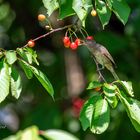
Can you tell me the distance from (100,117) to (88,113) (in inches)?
2.6

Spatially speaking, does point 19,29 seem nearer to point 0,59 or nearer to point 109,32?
point 109,32

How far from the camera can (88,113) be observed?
304 centimetres

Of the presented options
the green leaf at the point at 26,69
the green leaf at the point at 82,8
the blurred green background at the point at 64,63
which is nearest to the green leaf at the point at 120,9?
the green leaf at the point at 82,8

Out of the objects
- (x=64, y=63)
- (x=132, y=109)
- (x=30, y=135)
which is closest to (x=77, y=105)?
(x=64, y=63)

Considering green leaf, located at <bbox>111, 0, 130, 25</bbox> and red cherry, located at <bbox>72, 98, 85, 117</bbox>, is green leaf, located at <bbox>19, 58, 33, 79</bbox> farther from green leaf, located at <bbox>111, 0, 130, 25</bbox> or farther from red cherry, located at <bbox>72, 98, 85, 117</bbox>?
red cherry, located at <bbox>72, 98, 85, 117</bbox>

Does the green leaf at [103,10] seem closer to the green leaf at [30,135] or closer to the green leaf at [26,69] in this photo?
the green leaf at [26,69]

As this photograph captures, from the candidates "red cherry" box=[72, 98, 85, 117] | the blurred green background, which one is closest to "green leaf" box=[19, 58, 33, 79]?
the blurred green background

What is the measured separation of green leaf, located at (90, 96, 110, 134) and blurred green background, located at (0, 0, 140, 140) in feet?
9.58

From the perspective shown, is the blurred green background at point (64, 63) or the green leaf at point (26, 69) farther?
the blurred green background at point (64, 63)

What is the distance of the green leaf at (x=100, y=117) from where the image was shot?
3.02 meters

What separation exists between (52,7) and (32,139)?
0.69 m

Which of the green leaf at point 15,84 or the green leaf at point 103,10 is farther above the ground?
the green leaf at point 103,10

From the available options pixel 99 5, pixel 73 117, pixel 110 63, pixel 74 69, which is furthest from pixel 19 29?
pixel 99 5

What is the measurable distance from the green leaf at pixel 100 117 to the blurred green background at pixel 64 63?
9.58 feet
